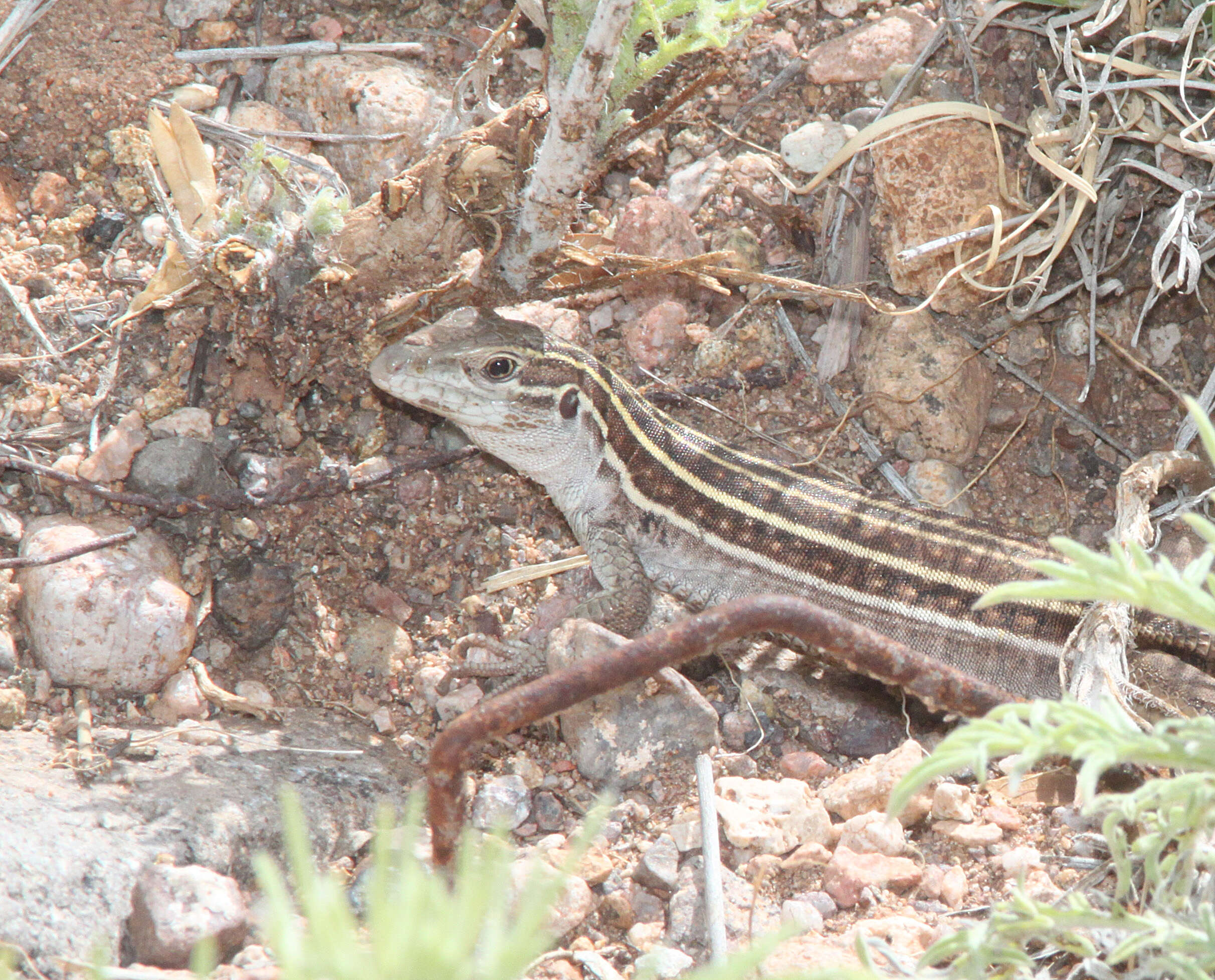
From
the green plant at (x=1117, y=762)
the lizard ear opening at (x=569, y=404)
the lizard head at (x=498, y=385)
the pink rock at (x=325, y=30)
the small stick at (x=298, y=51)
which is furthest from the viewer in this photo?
the pink rock at (x=325, y=30)

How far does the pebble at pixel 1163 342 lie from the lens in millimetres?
4766

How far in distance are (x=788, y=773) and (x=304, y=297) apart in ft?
7.98

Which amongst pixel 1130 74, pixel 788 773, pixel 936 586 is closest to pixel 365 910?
pixel 788 773

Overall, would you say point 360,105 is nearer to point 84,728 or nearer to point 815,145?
point 815,145

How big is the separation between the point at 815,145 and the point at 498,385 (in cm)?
190

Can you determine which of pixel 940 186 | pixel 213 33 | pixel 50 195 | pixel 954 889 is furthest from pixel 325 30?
pixel 954 889

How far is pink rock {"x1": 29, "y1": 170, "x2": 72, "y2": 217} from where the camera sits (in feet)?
14.0

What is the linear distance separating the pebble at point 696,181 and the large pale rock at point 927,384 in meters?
0.97

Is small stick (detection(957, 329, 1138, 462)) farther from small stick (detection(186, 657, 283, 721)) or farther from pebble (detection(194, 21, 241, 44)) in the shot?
pebble (detection(194, 21, 241, 44))

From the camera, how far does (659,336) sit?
486 cm

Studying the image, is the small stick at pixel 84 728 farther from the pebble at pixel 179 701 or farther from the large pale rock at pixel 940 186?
the large pale rock at pixel 940 186

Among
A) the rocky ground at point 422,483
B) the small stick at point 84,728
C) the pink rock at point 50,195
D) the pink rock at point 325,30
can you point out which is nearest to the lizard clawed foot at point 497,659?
the rocky ground at point 422,483

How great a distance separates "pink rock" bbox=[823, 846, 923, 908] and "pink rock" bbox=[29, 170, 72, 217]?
3754 millimetres

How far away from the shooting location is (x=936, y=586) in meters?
4.04
